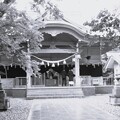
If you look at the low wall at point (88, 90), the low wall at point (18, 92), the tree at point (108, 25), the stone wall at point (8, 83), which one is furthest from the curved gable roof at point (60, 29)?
the tree at point (108, 25)

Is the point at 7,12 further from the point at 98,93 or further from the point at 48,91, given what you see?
the point at 98,93

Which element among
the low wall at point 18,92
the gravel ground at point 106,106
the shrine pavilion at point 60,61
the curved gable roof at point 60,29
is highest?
the curved gable roof at point 60,29

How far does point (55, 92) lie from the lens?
74.4ft

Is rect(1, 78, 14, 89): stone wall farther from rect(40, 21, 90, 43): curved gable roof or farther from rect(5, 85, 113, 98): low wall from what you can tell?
rect(40, 21, 90, 43): curved gable roof

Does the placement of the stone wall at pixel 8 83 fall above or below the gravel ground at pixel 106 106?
above

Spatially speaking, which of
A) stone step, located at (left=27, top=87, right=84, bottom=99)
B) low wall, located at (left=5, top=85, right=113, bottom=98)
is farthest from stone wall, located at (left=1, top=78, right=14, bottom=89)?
stone step, located at (left=27, top=87, right=84, bottom=99)

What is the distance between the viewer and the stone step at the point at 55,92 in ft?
72.6

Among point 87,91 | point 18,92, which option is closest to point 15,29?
point 18,92

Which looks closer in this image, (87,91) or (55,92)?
(55,92)

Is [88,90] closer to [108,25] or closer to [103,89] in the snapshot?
[103,89]

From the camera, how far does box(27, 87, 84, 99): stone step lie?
2212 centimetres

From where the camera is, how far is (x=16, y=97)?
23.5 m

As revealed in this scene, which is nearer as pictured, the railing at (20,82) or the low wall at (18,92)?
the low wall at (18,92)

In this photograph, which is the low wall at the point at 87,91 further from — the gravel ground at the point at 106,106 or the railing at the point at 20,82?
the gravel ground at the point at 106,106
